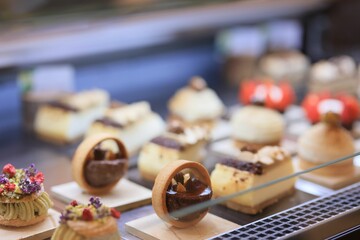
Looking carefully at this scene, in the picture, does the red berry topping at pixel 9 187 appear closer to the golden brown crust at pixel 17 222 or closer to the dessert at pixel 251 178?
the golden brown crust at pixel 17 222

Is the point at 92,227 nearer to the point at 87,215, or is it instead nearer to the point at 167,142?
the point at 87,215

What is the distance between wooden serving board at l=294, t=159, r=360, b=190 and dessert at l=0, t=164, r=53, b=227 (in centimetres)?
134

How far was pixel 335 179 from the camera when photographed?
3459 millimetres

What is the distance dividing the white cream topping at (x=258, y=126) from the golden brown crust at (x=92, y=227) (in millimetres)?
1617

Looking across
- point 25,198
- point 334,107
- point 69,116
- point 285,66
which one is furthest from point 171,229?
point 285,66

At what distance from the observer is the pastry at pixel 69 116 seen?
13.1 ft

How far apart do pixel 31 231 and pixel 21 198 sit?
0.45 ft

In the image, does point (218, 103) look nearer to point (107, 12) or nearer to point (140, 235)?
point (107, 12)

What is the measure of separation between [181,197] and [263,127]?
4.20ft

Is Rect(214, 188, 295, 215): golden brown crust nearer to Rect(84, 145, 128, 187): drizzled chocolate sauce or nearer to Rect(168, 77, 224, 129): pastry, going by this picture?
Rect(84, 145, 128, 187): drizzled chocolate sauce

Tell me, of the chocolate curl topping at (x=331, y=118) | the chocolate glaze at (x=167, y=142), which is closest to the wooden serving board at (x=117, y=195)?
the chocolate glaze at (x=167, y=142)

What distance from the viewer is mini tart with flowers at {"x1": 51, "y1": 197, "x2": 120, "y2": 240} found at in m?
2.44

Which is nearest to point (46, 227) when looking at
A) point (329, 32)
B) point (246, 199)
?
point (246, 199)

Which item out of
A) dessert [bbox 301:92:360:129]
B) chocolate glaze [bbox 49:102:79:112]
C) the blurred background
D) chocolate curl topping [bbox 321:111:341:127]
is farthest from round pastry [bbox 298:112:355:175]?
chocolate glaze [bbox 49:102:79:112]
